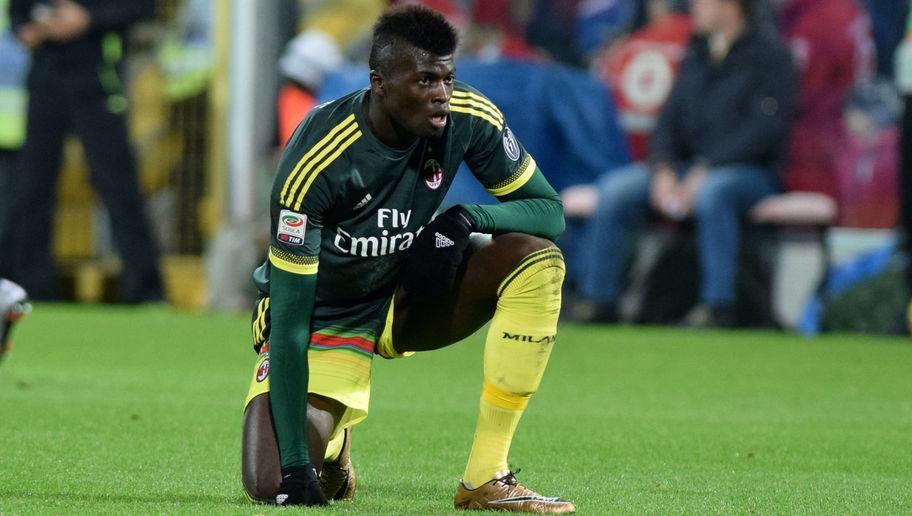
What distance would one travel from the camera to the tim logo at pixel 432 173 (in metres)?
5.12

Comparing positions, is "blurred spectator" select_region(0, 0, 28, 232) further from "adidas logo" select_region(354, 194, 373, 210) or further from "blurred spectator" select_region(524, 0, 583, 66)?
"adidas logo" select_region(354, 194, 373, 210)

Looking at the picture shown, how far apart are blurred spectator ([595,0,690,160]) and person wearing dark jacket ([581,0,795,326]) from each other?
0.43m

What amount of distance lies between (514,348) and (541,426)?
7.90ft

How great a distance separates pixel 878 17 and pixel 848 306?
7.71 feet

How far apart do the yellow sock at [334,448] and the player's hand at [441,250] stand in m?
0.63

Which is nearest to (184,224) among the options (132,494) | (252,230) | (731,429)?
(252,230)

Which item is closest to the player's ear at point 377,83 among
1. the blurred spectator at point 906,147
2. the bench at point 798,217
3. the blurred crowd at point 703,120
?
the bench at point 798,217

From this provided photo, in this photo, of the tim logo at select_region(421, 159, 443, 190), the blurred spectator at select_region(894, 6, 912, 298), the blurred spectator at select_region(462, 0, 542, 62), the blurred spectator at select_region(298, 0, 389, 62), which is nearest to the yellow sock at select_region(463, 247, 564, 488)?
the tim logo at select_region(421, 159, 443, 190)

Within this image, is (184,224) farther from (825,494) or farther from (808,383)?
(825,494)

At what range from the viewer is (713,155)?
520 inches

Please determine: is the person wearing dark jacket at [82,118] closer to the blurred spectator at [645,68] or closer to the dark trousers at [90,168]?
→ the dark trousers at [90,168]

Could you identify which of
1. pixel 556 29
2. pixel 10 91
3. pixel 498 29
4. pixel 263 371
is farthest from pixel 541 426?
pixel 10 91

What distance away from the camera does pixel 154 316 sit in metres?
14.0

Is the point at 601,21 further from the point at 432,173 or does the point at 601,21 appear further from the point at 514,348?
the point at 514,348
